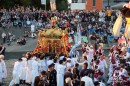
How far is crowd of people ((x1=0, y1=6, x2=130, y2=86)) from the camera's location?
1593 cm

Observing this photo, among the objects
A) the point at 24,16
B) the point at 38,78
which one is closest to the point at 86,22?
the point at 24,16

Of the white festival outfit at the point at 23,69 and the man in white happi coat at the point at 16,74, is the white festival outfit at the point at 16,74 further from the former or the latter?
the white festival outfit at the point at 23,69

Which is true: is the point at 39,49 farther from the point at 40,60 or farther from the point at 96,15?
the point at 96,15

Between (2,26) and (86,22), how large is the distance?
30.1 ft

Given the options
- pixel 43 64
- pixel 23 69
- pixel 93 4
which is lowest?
pixel 93 4

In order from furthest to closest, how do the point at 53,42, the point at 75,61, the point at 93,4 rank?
the point at 93,4, the point at 53,42, the point at 75,61

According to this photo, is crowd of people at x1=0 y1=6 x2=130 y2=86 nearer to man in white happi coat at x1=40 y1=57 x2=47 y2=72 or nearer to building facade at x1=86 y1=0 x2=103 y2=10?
man in white happi coat at x1=40 y1=57 x2=47 y2=72

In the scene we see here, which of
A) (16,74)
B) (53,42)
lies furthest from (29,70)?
(53,42)

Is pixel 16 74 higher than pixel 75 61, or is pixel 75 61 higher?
pixel 75 61

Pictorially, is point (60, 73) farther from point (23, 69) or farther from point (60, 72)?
point (23, 69)

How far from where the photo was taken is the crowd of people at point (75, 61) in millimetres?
15930

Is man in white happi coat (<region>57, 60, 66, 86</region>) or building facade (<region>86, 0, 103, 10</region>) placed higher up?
man in white happi coat (<region>57, 60, 66, 86</region>)

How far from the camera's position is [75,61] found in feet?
65.5

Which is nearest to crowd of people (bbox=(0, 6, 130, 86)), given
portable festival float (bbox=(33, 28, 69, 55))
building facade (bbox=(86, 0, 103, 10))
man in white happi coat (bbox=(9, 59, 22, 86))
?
man in white happi coat (bbox=(9, 59, 22, 86))
